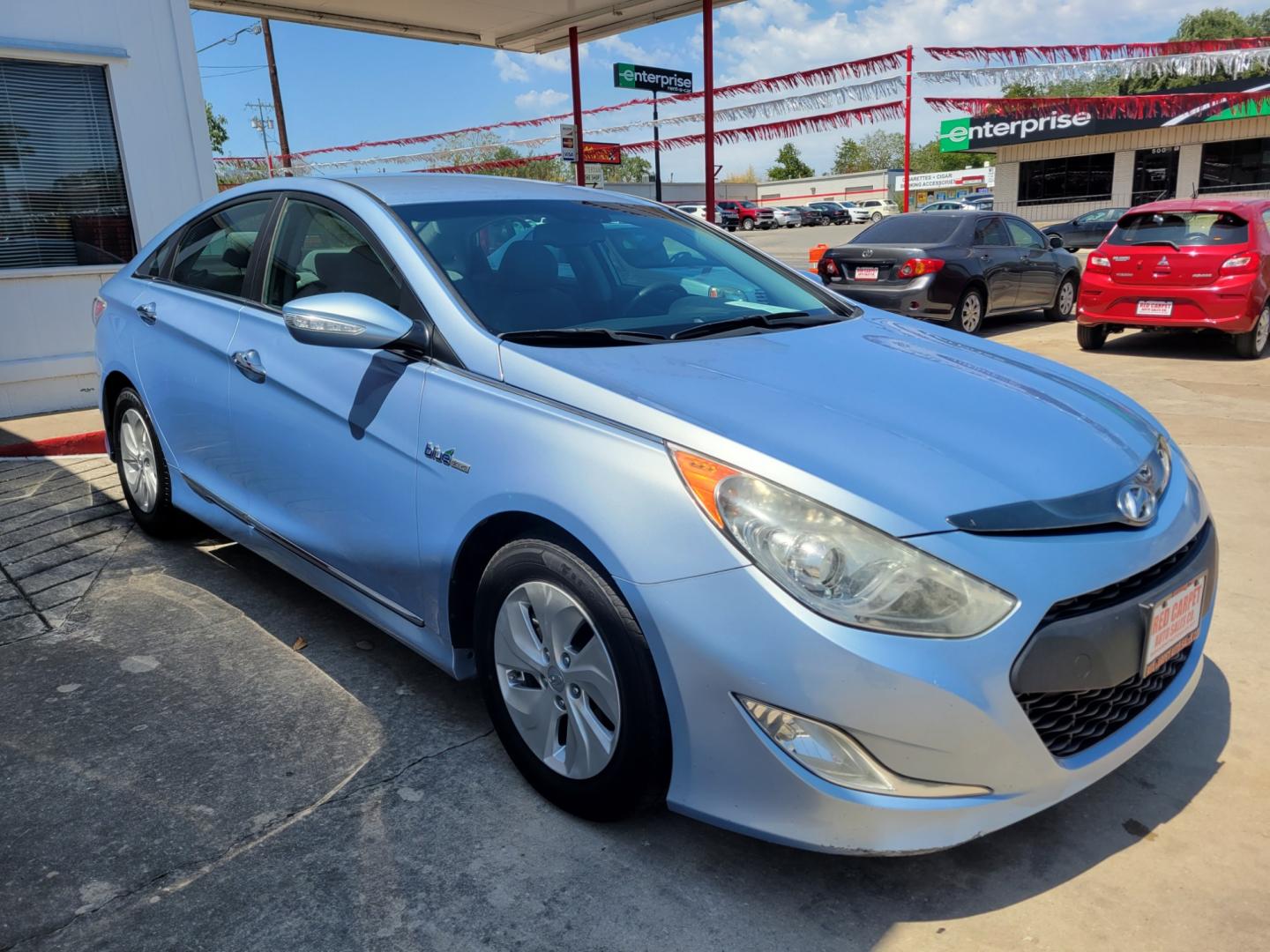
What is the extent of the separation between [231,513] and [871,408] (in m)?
2.39

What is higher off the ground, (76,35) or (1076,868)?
(76,35)

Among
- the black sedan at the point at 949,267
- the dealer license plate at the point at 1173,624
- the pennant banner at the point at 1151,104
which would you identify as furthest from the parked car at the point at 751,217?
the dealer license plate at the point at 1173,624

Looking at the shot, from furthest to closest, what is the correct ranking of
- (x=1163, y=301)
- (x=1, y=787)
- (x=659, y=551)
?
(x=1163, y=301) < (x=1, y=787) < (x=659, y=551)

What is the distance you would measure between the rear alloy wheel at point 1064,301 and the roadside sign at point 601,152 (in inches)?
326

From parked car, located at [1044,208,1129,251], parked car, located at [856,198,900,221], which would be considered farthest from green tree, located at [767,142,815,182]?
parked car, located at [1044,208,1129,251]

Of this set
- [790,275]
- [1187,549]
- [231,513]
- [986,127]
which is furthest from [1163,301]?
[986,127]

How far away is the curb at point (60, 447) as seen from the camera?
6.13 meters

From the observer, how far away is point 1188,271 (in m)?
9.12

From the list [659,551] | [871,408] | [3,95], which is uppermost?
[3,95]

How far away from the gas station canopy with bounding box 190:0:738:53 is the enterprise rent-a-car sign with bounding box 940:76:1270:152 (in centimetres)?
2715

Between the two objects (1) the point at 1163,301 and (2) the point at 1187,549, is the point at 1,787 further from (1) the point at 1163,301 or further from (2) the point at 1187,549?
(1) the point at 1163,301

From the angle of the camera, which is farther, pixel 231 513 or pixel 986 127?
pixel 986 127

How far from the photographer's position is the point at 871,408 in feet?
7.86

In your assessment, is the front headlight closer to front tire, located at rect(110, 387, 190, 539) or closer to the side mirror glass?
the side mirror glass
